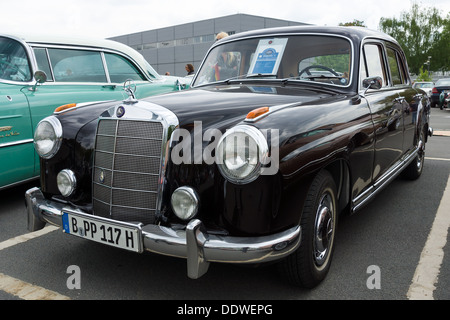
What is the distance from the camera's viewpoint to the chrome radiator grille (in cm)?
242

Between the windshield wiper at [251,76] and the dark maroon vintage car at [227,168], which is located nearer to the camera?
the dark maroon vintage car at [227,168]

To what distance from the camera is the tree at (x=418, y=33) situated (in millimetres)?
57062

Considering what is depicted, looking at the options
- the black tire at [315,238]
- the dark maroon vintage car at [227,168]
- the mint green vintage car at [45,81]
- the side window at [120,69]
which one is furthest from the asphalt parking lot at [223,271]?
the side window at [120,69]

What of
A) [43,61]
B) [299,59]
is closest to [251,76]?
[299,59]

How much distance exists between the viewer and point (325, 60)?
3.61m

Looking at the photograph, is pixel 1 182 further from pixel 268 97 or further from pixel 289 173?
pixel 289 173

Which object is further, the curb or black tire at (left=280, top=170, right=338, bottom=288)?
the curb

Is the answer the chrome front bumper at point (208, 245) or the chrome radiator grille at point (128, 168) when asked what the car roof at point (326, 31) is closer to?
the chrome radiator grille at point (128, 168)

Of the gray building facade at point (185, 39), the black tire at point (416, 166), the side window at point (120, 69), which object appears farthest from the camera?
the gray building facade at point (185, 39)

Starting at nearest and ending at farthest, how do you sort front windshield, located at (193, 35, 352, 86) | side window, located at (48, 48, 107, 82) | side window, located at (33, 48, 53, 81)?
1. front windshield, located at (193, 35, 352, 86)
2. side window, located at (33, 48, 53, 81)
3. side window, located at (48, 48, 107, 82)

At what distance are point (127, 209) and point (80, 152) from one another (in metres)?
0.56

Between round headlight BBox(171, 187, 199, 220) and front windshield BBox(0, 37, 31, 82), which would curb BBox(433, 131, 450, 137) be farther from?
round headlight BBox(171, 187, 199, 220)

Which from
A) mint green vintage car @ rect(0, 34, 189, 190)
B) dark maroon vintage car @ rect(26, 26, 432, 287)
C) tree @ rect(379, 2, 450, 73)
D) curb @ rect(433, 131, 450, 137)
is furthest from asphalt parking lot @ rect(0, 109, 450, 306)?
tree @ rect(379, 2, 450, 73)

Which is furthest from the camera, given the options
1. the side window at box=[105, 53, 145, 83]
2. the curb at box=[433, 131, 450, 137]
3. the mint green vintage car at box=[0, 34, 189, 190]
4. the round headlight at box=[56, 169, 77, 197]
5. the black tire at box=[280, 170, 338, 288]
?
the curb at box=[433, 131, 450, 137]
